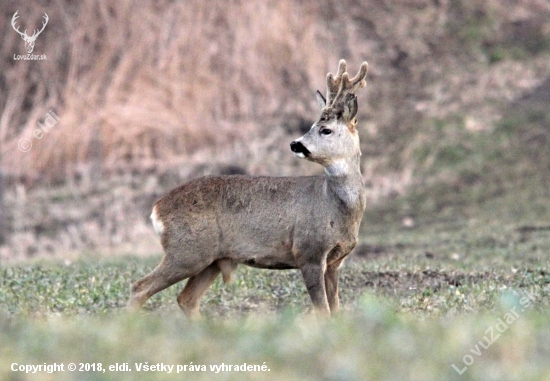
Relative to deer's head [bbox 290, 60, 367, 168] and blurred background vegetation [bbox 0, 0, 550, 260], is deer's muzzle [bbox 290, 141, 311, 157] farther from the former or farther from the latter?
blurred background vegetation [bbox 0, 0, 550, 260]

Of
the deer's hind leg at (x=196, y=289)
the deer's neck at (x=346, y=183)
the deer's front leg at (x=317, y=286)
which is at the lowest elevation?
the deer's hind leg at (x=196, y=289)

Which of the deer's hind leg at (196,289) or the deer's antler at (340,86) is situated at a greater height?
the deer's antler at (340,86)

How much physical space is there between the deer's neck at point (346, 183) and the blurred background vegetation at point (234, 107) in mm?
10298

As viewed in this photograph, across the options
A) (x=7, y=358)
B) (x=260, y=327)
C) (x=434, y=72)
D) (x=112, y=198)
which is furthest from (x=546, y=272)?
(x=434, y=72)

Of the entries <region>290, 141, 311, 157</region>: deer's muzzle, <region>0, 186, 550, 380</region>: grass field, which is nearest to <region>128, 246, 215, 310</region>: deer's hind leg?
<region>0, 186, 550, 380</region>: grass field

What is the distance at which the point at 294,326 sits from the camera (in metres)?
6.44

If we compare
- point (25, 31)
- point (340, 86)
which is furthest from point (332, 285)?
point (25, 31)

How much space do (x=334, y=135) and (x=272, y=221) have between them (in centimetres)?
92

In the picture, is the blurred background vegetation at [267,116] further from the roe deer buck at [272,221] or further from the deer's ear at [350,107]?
the deer's ear at [350,107]

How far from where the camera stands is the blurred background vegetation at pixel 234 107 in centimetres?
2059

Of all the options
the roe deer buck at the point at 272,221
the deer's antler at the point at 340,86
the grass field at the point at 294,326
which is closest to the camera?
the grass field at the point at 294,326

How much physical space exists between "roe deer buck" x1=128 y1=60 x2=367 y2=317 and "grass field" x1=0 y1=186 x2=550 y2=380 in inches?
15.8

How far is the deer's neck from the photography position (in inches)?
350

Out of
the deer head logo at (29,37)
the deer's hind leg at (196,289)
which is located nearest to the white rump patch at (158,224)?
the deer's hind leg at (196,289)
